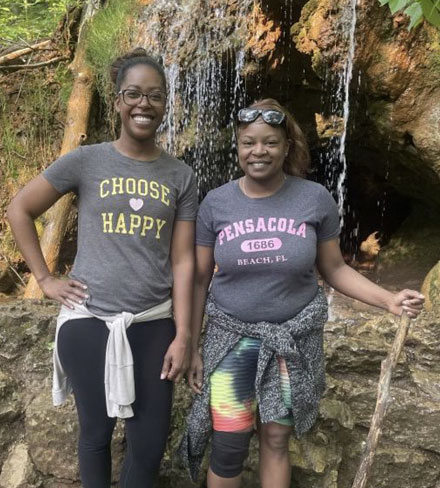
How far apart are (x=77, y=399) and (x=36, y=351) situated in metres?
1.02

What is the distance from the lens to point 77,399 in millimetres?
2152

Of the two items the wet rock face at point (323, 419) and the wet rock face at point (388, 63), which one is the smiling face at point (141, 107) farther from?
the wet rock face at point (388, 63)

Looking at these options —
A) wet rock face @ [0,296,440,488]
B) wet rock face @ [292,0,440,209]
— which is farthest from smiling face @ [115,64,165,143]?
wet rock face @ [292,0,440,209]

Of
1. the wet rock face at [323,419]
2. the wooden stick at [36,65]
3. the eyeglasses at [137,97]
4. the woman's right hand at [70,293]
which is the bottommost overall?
the wet rock face at [323,419]

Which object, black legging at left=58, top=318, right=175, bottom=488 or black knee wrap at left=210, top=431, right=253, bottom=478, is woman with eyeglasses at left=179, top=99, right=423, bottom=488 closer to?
black knee wrap at left=210, top=431, right=253, bottom=478

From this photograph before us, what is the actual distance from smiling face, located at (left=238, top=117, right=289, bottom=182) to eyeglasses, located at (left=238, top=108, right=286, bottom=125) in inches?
0.6

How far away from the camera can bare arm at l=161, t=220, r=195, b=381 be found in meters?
2.16

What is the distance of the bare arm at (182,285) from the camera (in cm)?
216

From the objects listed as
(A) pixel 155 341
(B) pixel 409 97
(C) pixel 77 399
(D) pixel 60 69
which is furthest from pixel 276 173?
(D) pixel 60 69

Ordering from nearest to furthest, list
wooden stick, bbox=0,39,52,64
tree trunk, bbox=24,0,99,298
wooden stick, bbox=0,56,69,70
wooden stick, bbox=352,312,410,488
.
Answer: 1. wooden stick, bbox=352,312,410,488
2. tree trunk, bbox=24,0,99,298
3. wooden stick, bbox=0,56,69,70
4. wooden stick, bbox=0,39,52,64

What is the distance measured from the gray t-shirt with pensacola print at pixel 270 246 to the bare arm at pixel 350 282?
72 mm

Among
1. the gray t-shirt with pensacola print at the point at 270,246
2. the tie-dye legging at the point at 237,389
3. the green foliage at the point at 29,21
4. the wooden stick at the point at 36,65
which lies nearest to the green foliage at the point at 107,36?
the wooden stick at the point at 36,65

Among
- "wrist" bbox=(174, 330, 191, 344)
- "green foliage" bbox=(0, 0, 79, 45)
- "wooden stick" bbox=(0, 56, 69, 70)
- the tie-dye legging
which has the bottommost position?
the tie-dye legging

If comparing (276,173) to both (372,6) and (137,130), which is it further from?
(372,6)
